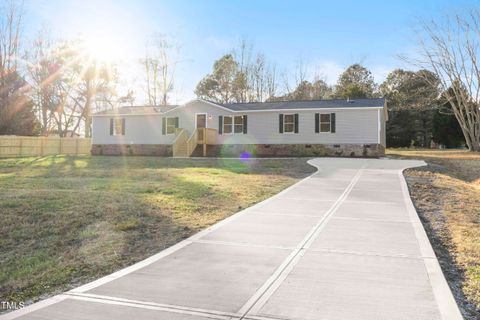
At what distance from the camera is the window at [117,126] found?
26953mm

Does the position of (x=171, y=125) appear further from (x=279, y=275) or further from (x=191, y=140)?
(x=279, y=275)

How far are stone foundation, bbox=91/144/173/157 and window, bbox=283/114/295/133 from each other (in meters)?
7.25

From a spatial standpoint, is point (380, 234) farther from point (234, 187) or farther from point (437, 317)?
point (234, 187)

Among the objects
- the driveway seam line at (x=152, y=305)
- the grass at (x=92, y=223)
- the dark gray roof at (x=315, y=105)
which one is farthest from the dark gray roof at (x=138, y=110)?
the driveway seam line at (x=152, y=305)

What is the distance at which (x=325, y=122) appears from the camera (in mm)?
22469

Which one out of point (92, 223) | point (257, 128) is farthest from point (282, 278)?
point (257, 128)

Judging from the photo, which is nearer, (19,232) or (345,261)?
(345,261)

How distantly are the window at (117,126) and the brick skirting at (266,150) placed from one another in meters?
0.81

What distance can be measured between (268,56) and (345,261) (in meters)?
37.2

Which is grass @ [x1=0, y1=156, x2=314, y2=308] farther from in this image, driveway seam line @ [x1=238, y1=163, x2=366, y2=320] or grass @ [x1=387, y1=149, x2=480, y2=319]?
grass @ [x1=387, y1=149, x2=480, y2=319]

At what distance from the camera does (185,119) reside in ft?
82.2

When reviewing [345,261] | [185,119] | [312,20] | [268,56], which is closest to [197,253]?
[345,261]

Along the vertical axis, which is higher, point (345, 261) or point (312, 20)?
point (312, 20)

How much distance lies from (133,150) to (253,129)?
825 centimetres
